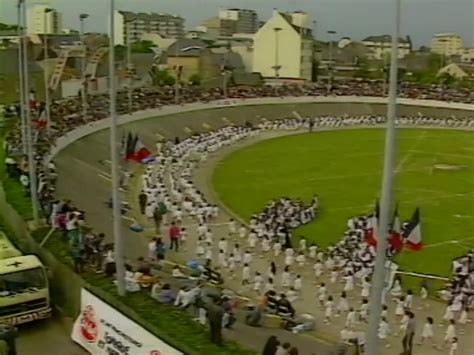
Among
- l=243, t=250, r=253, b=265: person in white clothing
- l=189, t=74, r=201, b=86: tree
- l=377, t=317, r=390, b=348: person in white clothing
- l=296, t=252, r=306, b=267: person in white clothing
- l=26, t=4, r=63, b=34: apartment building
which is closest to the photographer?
l=377, t=317, r=390, b=348: person in white clothing

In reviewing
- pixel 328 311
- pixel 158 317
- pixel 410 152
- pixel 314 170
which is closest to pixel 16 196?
pixel 158 317

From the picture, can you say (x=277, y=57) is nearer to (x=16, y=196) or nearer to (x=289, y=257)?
(x=16, y=196)

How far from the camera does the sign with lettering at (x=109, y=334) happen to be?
10.7 metres

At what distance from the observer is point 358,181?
30.1 m

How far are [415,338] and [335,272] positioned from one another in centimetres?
340

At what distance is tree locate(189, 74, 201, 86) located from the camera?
197 ft

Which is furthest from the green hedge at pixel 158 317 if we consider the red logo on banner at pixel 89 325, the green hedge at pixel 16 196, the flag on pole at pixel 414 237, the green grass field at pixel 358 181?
the green grass field at pixel 358 181

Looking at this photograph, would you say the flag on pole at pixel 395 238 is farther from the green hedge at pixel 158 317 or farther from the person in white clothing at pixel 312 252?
the person in white clothing at pixel 312 252

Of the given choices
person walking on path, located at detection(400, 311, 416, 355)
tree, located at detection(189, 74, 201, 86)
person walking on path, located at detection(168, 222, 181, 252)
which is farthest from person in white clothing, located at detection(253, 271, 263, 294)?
tree, located at detection(189, 74, 201, 86)

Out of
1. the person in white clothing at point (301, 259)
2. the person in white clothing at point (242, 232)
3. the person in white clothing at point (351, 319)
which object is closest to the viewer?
the person in white clothing at point (351, 319)

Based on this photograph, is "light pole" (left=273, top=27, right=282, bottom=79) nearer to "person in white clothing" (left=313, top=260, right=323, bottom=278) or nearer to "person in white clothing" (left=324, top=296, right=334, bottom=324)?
"person in white clothing" (left=313, top=260, right=323, bottom=278)

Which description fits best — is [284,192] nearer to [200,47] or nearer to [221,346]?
[221,346]

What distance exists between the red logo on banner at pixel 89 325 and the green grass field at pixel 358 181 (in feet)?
26.9

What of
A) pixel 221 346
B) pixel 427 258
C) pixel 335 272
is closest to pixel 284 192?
pixel 427 258
